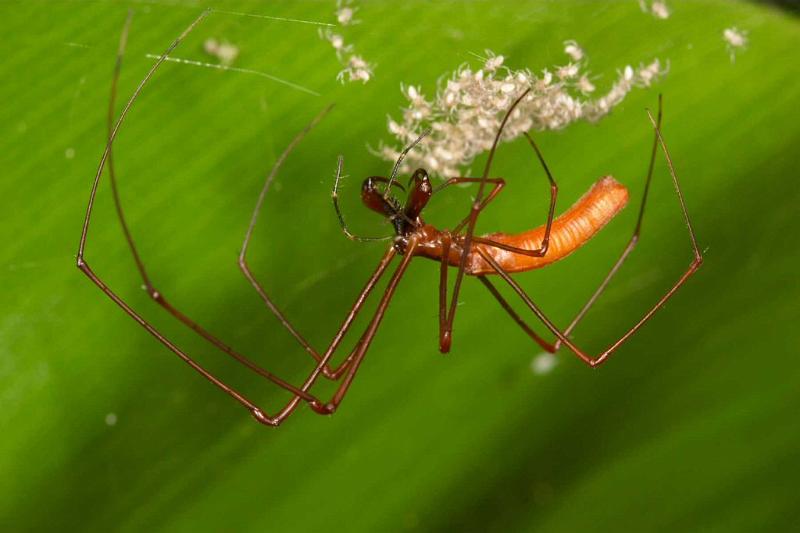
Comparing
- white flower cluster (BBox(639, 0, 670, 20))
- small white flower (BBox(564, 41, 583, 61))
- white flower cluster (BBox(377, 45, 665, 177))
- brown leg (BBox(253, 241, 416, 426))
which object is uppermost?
white flower cluster (BBox(639, 0, 670, 20))

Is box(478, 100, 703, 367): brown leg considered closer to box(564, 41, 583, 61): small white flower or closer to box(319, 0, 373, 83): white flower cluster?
box(564, 41, 583, 61): small white flower

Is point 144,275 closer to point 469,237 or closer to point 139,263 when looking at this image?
point 139,263

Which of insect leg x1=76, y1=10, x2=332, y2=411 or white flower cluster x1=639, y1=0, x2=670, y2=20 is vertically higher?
white flower cluster x1=639, y1=0, x2=670, y2=20

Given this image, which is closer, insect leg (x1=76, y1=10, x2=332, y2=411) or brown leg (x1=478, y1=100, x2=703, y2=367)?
insect leg (x1=76, y1=10, x2=332, y2=411)

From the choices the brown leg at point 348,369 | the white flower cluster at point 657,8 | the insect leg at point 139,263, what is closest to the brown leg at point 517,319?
the brown leg at point 348,369

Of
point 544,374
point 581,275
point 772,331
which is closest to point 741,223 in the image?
point 772,331

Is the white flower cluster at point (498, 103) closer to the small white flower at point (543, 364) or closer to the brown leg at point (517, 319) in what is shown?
the brown leg at point (517, 319)

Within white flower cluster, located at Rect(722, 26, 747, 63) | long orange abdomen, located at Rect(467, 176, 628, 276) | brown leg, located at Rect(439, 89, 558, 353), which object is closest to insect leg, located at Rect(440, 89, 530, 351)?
brown leg, located at Rect(439, 89, 558, 353)
